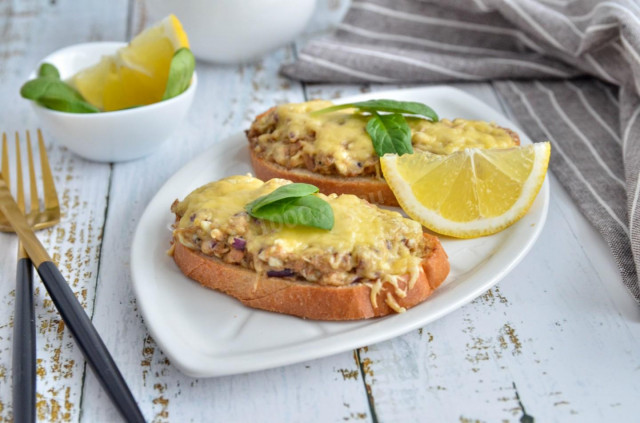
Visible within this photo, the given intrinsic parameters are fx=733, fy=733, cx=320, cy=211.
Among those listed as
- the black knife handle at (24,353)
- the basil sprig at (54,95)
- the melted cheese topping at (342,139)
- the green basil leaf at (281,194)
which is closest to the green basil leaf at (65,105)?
the basil sprig at (54,95)

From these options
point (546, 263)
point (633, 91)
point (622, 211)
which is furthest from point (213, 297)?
point (633, 91)

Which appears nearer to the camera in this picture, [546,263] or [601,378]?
[601,378]

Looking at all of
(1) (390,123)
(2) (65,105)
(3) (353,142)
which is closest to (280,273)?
(3) (353,142)

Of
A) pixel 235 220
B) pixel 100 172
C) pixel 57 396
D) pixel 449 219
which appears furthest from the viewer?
pixel 100 172

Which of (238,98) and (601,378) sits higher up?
(601,378)

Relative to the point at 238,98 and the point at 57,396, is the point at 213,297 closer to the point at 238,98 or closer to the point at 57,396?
the point at 57,396

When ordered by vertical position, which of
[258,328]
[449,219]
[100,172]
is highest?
[449,219]

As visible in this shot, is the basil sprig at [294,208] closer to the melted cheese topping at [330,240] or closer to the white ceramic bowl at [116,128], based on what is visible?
the melted cheese topping at [330,240]

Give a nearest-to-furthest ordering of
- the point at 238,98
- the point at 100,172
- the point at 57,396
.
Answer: the point at 57,396, the point at 100,172, the point at 238,98
